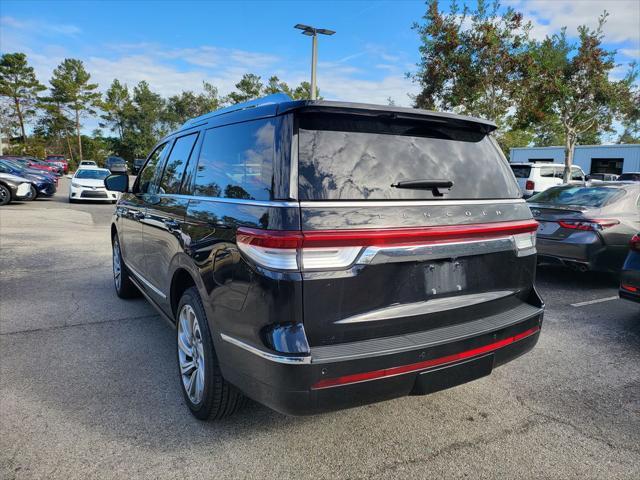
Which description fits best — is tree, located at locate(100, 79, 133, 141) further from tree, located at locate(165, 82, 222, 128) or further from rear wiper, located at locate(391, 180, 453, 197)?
rear wiper, located at locate(391, 180, 453, 197)

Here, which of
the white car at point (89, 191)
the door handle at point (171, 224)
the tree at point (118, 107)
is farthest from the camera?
the tree at point (118, 107)

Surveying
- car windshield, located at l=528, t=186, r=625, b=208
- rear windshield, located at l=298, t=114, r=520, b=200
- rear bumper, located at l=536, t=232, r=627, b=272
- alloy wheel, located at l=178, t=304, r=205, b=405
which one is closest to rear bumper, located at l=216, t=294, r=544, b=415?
alloy wheel, located at l=178, t=304, r=205, b=405

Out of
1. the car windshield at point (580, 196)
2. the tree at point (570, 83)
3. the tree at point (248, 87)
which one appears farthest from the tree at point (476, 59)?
the tree at point (248, 87)

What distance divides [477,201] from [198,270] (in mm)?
1667

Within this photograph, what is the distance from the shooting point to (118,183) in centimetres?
485

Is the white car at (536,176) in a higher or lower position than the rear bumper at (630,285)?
higher

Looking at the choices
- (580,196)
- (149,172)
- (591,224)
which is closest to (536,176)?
(580,196)

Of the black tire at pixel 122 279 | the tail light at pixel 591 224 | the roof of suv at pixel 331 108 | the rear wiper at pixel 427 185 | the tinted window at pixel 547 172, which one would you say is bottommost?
the black tire at pixel 122 279

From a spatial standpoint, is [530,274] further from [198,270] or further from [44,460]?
[44,460]

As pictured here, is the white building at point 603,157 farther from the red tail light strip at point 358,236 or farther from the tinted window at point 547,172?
the red tail light strip at point 358,236

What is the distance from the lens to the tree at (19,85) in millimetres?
51844

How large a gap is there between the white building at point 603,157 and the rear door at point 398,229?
95.8 ft

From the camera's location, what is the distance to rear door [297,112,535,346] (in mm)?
2064

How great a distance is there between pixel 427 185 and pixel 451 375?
1.01 m
